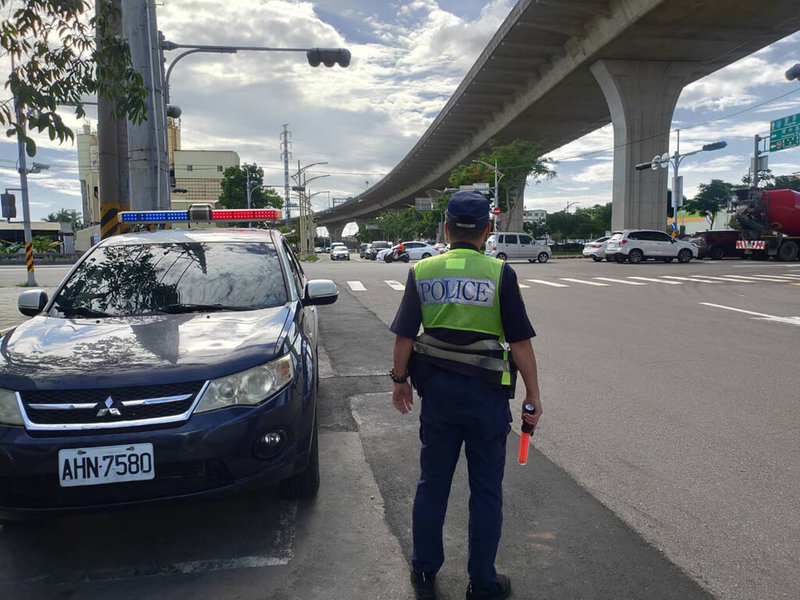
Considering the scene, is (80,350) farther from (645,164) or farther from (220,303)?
(645,164)

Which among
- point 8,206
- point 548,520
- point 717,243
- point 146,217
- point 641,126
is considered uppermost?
point 641,126

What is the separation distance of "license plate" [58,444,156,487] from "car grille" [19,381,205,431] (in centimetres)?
10

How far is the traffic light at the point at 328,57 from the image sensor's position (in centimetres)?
1392

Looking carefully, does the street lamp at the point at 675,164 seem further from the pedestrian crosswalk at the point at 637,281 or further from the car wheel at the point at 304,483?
the car wheel at the point at 304,483

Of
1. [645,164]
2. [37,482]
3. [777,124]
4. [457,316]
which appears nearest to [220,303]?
[37,482]

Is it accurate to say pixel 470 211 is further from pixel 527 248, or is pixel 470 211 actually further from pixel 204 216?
pixel 527 248

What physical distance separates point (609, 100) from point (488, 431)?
1471 inches

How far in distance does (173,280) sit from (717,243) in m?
36.0

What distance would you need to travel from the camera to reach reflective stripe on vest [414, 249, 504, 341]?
100 inches

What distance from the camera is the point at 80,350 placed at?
3.12m

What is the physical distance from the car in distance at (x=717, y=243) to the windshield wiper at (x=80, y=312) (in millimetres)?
35403

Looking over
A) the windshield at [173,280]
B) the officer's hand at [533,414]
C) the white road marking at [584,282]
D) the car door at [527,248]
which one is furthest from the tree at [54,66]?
the car door at [527,248]

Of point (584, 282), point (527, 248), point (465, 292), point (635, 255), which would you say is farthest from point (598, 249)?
point (465, 292)

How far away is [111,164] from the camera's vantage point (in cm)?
934
